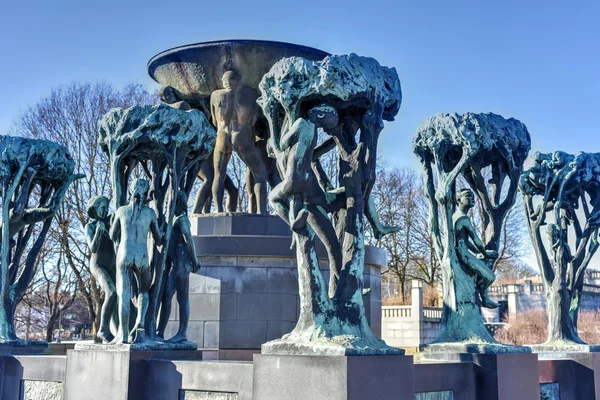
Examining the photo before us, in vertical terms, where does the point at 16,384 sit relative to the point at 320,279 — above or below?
below

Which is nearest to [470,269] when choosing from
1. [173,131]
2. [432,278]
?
[173,131]

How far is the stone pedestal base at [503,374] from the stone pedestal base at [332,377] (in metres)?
2.07

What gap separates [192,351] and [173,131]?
9.05 feet

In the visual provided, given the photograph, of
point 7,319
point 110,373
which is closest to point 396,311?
point 7,319

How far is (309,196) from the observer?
7.11 meters

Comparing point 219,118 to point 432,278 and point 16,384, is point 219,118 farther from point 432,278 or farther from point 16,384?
point 432,278

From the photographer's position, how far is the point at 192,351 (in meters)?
8.86

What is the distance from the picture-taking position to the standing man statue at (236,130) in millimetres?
13297

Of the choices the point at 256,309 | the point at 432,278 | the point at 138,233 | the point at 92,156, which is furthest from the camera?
the point at 432,278

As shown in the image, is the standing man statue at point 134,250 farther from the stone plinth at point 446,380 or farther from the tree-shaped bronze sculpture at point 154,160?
the stone plinth at point 446,380

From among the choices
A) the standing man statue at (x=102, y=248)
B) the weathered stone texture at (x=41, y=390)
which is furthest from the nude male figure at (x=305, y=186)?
the weathered stone texture at (x=41, y=390)

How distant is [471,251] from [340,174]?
315 centimetres

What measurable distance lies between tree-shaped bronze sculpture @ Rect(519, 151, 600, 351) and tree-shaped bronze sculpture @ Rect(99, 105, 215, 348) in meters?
5.71

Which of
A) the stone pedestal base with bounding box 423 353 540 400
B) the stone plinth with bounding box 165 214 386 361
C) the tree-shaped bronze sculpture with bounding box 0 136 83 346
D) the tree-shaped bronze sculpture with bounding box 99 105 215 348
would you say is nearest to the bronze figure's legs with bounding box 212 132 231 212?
the stone plinth with bounding box 165 214 386 361
